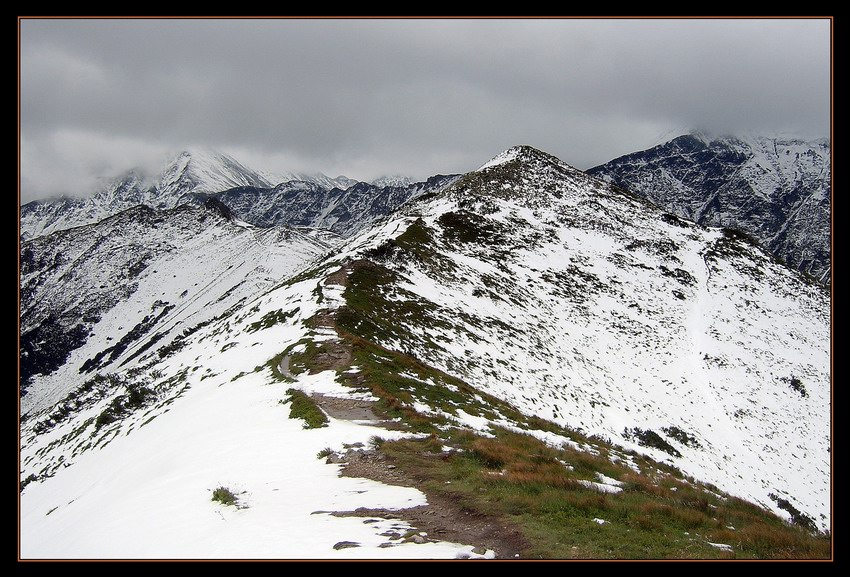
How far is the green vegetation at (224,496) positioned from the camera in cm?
1033

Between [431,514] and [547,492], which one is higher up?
[547,492]

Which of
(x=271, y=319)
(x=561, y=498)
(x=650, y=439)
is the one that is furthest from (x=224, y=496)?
(x=650, y=439)

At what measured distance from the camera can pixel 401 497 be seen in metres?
10.1

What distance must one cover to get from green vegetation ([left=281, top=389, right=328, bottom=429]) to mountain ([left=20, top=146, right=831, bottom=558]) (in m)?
0.14

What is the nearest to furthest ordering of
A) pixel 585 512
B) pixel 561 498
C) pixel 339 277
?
1. pixel 585 512
2. pixel 561 498
3. pixel 339 277

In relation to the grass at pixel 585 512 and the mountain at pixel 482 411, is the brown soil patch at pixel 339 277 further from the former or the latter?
the grass at pixel 585 512

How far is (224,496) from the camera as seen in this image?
10.5 metres

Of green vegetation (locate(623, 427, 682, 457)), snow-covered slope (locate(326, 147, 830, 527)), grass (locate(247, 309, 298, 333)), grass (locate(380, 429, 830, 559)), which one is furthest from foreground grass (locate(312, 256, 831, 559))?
green vegetation (locate(623, 427, 682, 457))

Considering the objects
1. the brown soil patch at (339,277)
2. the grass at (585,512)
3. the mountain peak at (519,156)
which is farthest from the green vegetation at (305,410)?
the mountain peak at (519,156)

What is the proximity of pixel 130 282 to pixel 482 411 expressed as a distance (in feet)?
421

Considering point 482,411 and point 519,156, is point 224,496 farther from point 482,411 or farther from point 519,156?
point 519,156

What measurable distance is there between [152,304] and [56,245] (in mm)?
68246
